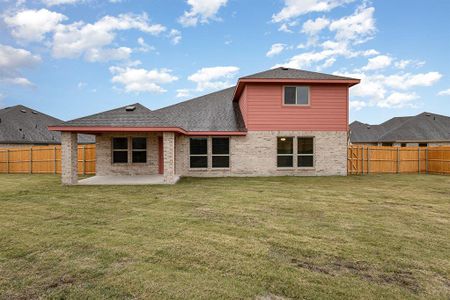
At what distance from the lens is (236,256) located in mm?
4258

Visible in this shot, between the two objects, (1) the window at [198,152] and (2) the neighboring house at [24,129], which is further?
(2) the neighboring house at [24,129]

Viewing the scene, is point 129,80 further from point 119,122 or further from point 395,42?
point 395,42

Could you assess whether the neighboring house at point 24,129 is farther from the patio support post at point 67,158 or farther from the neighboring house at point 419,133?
the neighboring house at point 419,133

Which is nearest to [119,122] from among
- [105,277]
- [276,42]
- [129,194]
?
[129,194]

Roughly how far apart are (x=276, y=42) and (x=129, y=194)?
17.6 m

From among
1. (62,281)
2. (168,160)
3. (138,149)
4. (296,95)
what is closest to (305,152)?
(296,95)

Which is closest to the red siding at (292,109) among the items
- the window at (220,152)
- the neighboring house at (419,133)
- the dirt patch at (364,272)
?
the window at (220,152)

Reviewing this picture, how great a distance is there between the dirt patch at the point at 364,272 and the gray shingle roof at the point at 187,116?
32.1 ft

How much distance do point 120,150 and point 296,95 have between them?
424 inches

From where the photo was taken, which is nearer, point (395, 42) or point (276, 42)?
point (395, 42)

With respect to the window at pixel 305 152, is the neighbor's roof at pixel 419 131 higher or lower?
higher

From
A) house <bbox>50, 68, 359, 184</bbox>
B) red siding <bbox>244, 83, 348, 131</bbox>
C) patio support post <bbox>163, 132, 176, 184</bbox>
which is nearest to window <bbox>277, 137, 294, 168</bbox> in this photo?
house <bbox>50, 68, 359, 184</bbox>

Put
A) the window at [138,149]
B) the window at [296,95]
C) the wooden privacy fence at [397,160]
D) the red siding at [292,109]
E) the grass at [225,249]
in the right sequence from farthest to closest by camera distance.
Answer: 1. the wooden privacy fence at [397,160]
2. the window at [138,149]
3. the window at [296,95]
4. the red siding at [292,109]
5. the grass at [225,249]

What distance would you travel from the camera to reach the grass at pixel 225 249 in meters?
3.33
